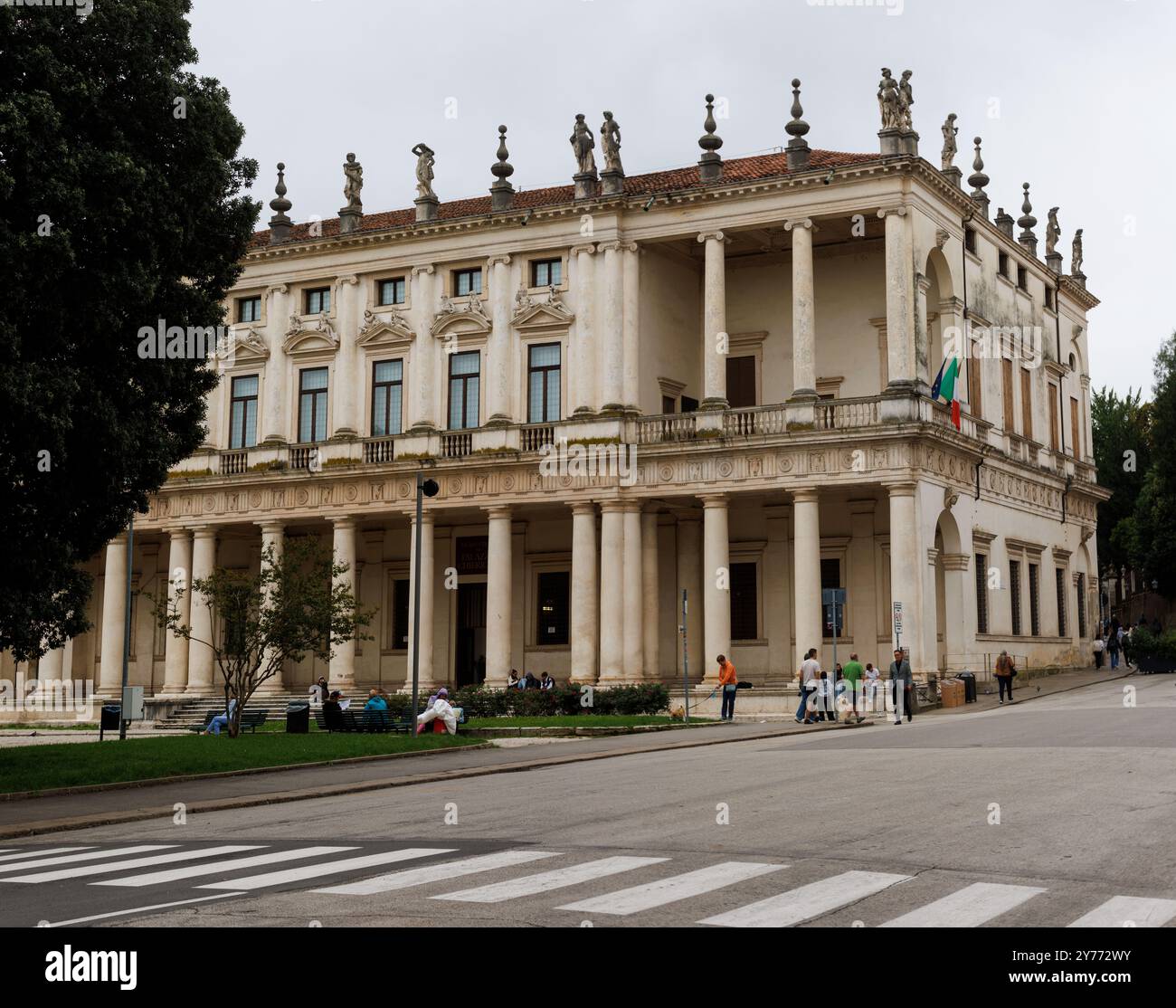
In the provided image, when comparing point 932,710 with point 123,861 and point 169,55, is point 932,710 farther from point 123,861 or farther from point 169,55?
point 123,861

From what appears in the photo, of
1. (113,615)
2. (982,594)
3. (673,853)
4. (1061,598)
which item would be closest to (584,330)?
(982,594)

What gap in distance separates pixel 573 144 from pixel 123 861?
128 feet

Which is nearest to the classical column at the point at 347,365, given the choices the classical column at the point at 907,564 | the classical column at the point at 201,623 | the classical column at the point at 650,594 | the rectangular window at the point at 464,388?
the rectangular window at the point at 464,388

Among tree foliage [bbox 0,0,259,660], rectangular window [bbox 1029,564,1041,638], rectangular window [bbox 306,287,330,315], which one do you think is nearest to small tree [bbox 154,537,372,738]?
tree foliage [bbox 0,0,259,660]

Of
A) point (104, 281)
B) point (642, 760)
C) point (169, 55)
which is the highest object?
point (169, 55)

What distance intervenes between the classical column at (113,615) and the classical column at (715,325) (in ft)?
80.4

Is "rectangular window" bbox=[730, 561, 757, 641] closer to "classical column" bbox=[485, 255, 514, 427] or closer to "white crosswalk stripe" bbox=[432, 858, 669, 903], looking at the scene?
"classical column" bbox=[485, 255, 514, 427]

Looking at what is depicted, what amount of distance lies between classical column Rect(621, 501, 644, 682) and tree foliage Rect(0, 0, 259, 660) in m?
23.6

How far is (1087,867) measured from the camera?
1062 centimetres

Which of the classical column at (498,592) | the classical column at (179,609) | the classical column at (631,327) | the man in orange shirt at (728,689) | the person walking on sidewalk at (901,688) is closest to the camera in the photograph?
the person walking on sidewalk at (901,688)

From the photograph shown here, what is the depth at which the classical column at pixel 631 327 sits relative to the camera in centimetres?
Answer: 4641

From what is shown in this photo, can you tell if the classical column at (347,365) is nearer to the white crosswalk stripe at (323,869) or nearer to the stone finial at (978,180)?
the stone finial at (978,180)

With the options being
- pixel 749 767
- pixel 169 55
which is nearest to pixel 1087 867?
pixel 749 767
